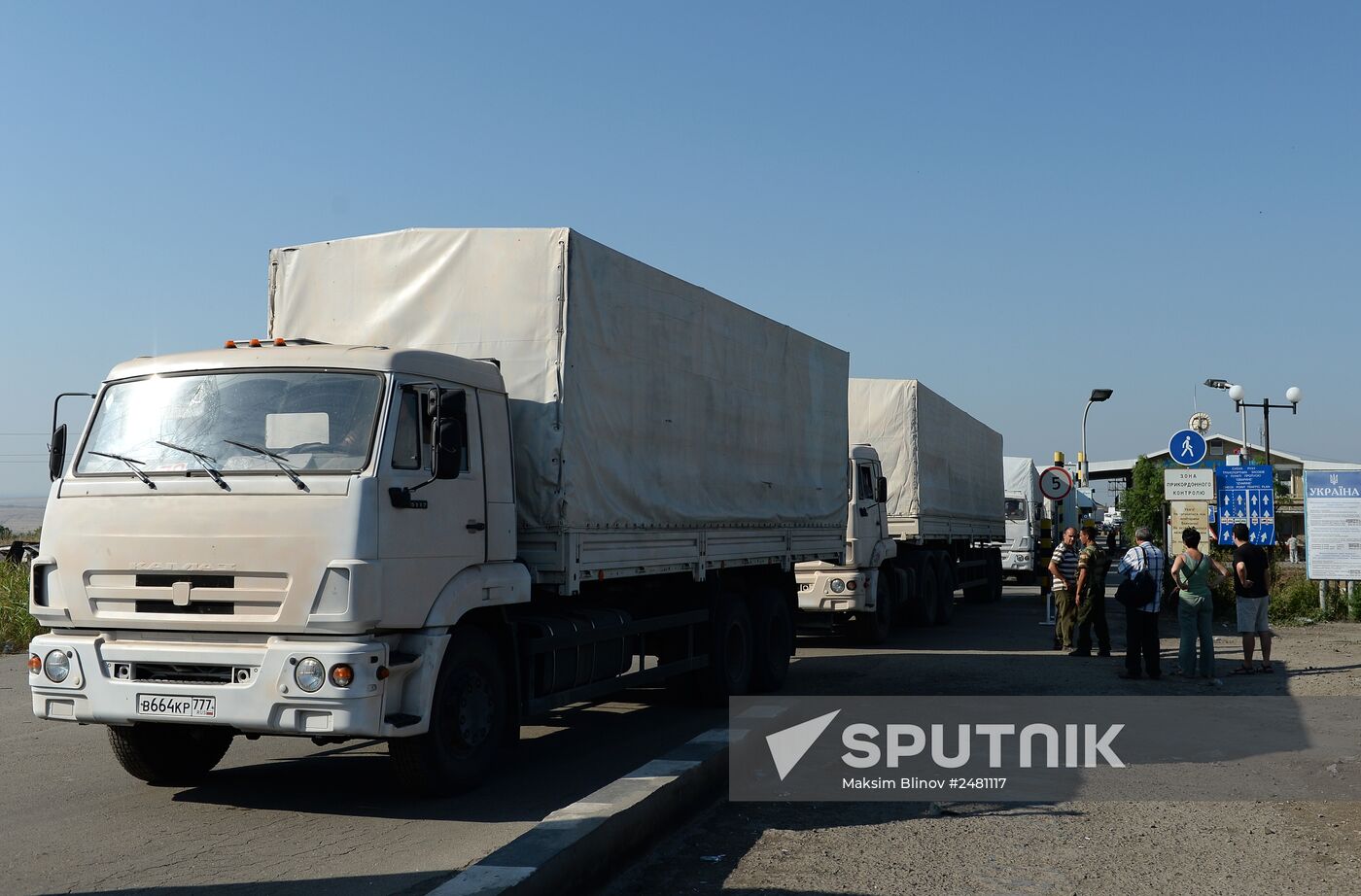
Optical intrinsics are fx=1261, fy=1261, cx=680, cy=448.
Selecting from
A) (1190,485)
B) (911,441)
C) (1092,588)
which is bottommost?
(1092,588)

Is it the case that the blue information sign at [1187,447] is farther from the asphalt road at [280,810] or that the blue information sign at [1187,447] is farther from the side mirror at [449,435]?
the side mirror at [449,435]

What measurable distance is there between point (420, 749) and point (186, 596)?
60.3 inches

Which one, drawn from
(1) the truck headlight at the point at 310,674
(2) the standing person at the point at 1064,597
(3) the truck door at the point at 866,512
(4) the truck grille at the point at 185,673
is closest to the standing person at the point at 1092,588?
(2) the standing person at the point at 1064,597

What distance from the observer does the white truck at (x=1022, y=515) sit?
33.2 meters

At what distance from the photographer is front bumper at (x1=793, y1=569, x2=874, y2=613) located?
52.4ft

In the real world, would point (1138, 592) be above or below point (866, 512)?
below

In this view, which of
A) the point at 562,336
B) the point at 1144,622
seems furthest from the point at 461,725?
the point at 1144,622

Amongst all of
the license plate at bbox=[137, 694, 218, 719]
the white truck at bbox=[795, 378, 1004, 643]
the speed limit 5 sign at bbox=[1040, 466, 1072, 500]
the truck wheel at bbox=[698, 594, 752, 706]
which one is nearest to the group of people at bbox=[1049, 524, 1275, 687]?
A: the white truck at bbox=[795, 378, 1004, 643]

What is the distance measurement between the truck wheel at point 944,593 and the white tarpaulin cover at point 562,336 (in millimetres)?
10689

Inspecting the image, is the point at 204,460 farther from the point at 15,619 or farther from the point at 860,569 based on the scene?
the point at 15,619

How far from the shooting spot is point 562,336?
8508 millimetres

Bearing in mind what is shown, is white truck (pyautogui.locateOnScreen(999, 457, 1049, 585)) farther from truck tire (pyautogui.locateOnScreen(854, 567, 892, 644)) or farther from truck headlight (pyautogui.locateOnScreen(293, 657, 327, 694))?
truck headlight (pyautogui.locateOnScreen(293, 657, 327, 694))

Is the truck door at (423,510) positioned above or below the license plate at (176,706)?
above

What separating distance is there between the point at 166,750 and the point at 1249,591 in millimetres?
10869
